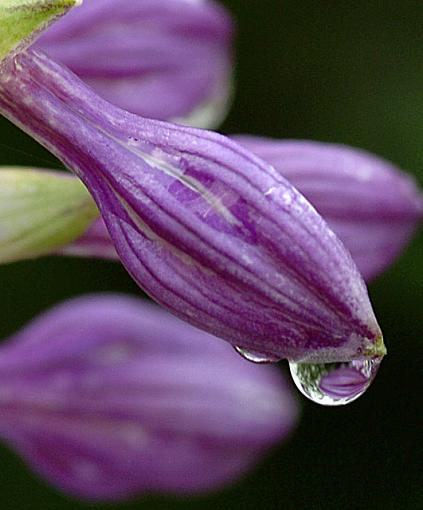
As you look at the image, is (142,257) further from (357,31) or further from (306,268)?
(357,31)

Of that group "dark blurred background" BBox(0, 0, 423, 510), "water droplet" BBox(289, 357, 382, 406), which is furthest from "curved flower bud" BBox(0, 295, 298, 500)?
"dark blurred background" BBox(0, 0, 423, 510)

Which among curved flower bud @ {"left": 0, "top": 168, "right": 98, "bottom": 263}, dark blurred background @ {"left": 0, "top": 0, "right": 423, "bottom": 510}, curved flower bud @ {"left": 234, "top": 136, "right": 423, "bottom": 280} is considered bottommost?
dark blurred background @ {"left": 0, "top": 0, "right": 423, "bottom": 510}

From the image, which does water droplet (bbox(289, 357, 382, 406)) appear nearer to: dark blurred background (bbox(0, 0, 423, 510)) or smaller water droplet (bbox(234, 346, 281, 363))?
smaller water droplet (bbox(234, 346, 281, 363))

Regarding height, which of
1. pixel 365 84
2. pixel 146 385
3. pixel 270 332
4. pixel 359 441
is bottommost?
pixel 359 441

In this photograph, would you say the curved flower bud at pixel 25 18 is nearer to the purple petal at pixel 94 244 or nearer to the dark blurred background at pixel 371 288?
the purple petal at pixel 94 244

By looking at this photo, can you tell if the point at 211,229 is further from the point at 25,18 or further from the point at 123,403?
the point at 123,403

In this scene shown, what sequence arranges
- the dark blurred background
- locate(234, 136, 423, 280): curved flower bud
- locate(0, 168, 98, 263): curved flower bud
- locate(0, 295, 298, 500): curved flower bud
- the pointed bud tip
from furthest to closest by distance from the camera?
the dark blurred background, locate(0, 295, 298, 500): curved flower bud, locate(234, 136, 423, 280): curved flower bud, locate(0, 168, 98, 263): curved flower bud, the pointed bud tip

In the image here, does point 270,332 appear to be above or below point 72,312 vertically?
above

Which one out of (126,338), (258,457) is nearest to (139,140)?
(126,338)

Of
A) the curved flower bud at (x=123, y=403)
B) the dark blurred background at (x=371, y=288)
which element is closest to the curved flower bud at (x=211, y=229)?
the curved flower bud at (x=123, y=403)
